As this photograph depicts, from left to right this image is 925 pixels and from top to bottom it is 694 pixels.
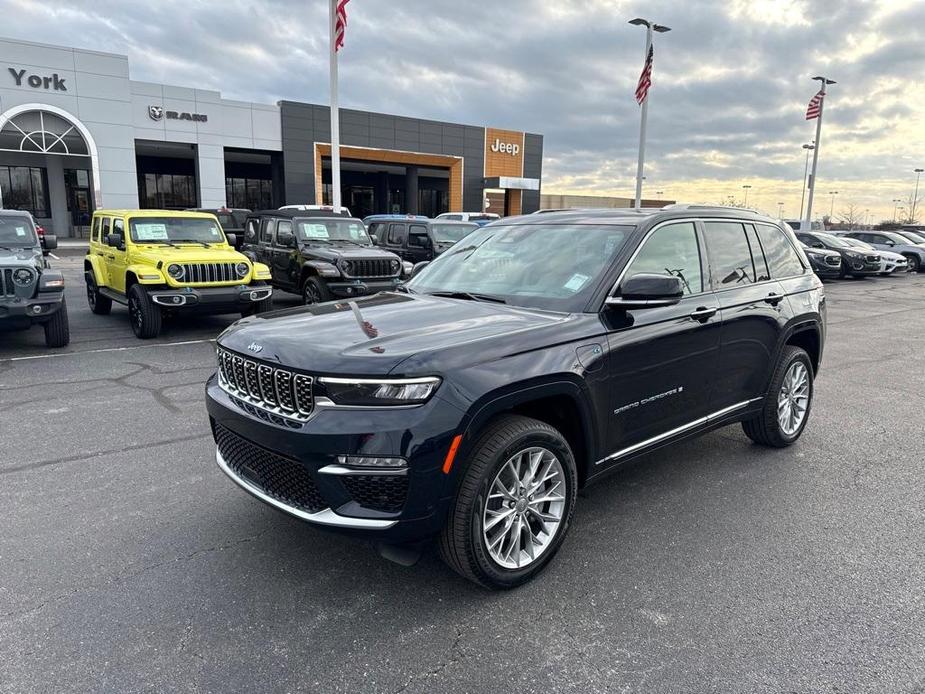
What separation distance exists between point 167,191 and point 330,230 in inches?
1406

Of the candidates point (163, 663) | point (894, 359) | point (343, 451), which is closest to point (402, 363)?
point (343, 451)

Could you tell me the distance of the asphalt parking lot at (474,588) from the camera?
2.56 meters

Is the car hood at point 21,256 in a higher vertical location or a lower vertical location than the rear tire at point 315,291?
higher

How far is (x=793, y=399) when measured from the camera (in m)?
5.14

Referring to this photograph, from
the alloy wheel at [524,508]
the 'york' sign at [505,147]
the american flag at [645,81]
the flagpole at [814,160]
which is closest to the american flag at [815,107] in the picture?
the flagpole at [814,160]

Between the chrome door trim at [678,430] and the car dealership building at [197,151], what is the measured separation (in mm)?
33480

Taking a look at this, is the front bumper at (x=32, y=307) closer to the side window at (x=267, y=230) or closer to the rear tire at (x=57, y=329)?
the rear tire at (x=57, y=329)

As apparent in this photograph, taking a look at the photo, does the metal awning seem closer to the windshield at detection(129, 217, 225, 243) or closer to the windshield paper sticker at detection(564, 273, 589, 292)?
the windshield at detection(129, 217, 225, 243)

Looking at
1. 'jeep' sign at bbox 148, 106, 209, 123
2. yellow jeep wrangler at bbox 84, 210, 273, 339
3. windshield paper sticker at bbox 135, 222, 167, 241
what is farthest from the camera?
'jeep' sign at bbox 148, 106, 209, 123

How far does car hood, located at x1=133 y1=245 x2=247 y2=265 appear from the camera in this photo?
9.52 m

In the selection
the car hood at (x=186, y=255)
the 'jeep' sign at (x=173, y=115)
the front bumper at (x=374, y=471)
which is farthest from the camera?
the 'jeep' sign at (x=173, y=115)

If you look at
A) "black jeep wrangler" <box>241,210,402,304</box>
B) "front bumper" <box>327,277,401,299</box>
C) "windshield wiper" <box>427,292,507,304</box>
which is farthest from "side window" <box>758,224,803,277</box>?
"front bumper" <box>327,277,401,299</box>

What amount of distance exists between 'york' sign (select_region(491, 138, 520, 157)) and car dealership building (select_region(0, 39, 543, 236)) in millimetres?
72

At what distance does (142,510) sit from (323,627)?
1766 mm
